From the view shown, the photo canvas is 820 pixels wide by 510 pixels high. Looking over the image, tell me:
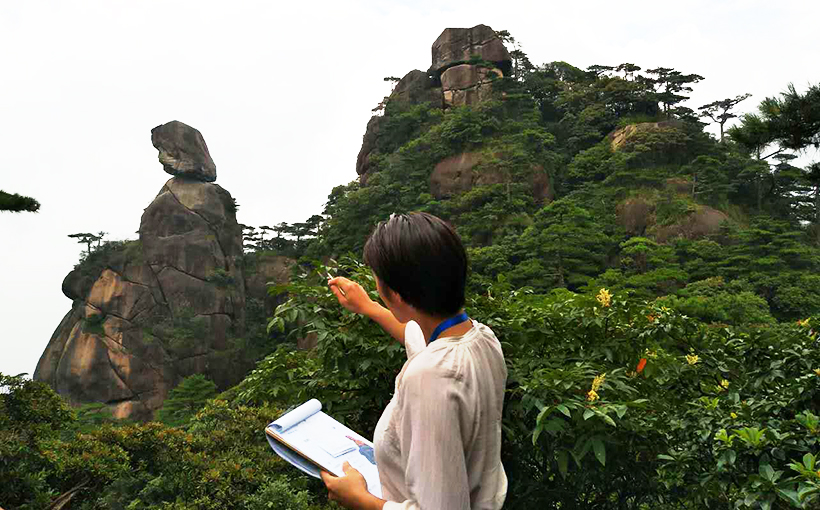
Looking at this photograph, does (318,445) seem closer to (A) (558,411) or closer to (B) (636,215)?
(A) (558,411)

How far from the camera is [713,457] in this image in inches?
68.4

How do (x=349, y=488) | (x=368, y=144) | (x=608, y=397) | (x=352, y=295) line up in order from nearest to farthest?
(x=349, y=488) < (x=352, y=295) < (x=608, y=397) < (x=368, y=144)

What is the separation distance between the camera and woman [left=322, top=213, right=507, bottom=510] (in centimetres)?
65

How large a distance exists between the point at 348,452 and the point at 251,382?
146cm

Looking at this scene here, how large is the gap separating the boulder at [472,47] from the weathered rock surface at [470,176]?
5233 millimetres

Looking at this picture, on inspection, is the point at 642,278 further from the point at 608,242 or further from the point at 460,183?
the point at 460,183

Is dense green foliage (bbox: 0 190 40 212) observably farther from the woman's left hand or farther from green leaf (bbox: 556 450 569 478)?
the woman's left hand

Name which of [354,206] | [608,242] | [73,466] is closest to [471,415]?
[73,466]

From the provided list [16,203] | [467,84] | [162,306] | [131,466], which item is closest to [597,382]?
[131,466]

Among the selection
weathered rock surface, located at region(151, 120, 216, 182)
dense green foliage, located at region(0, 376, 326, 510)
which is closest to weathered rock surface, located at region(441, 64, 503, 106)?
weathered rock surface, located at region(151, 120, 216, 182)

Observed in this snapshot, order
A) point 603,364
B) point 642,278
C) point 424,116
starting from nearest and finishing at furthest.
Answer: point 603,364
point 642,278
point 424,116

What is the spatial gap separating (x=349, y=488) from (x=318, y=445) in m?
0.11

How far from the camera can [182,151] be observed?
1966 centimetres

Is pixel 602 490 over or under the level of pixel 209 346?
over
